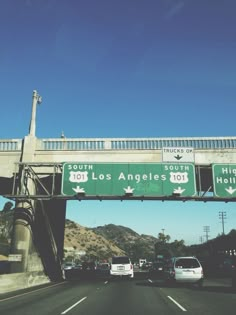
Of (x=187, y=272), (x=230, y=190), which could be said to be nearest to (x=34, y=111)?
(x=230, y=190)

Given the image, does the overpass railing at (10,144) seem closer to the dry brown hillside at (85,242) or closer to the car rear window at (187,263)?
the car rear window at (187,263)

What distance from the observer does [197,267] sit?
22.2 metres

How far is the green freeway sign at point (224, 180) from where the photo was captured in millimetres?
24375

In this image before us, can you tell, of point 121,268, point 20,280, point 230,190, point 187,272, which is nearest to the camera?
point 187,272

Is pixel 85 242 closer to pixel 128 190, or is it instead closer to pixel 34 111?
pixel 34 111

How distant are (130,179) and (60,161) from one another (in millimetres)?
5552

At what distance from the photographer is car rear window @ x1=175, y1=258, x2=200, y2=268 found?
22.3 meters

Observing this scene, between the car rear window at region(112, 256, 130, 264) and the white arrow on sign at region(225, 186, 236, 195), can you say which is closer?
the white arrow on sign at region(225, 186, 236, 195)

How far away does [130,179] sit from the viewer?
24.8 meters

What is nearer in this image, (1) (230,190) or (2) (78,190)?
(1) (230,190)

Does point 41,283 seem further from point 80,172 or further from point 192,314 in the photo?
point 192,314

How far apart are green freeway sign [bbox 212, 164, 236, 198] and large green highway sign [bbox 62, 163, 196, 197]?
4.58 ft

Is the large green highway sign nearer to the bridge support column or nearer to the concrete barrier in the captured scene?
the bridge support column

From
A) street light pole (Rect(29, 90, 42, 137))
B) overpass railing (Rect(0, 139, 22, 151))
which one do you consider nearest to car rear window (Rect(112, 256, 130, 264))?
overpass railing (Rect(0, 139, 22, 151))
